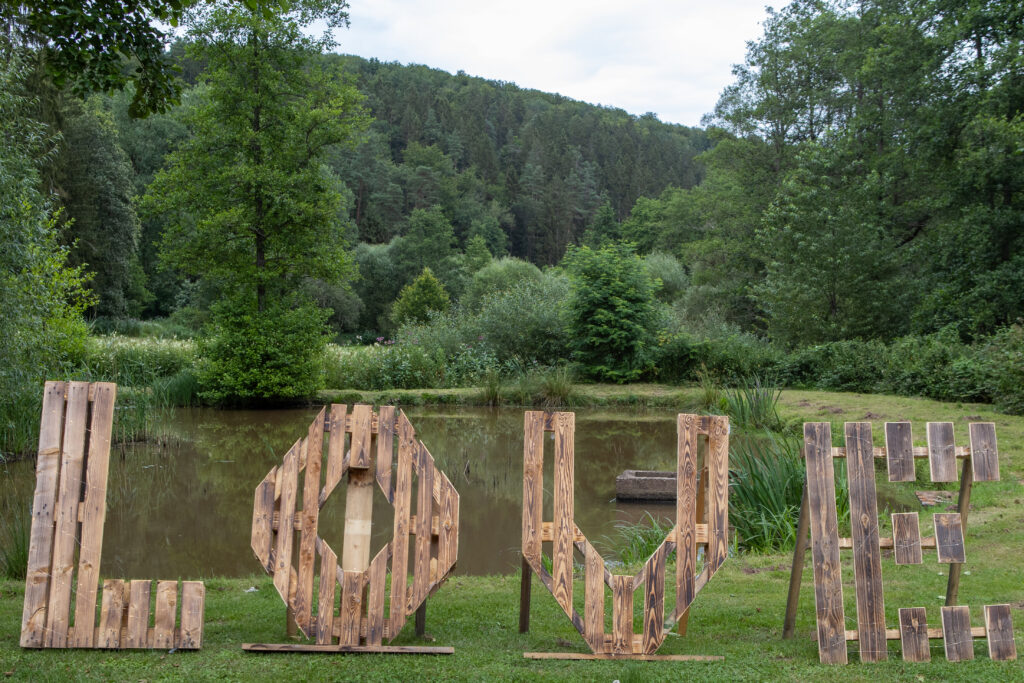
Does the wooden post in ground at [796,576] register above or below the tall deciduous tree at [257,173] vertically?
below

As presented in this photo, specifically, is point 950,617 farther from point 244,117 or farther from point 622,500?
point 244,117

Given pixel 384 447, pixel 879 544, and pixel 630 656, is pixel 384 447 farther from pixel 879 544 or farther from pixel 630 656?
pixel 879 544

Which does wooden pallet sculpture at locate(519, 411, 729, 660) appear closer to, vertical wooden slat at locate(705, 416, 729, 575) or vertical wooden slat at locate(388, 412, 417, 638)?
vertical wooden slat at locate(705, 416, 729, 575)

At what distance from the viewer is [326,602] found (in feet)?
12.5

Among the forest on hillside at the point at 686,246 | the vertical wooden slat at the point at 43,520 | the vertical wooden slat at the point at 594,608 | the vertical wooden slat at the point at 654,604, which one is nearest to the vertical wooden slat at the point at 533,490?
the vertical wooden slat at the point at 594,608

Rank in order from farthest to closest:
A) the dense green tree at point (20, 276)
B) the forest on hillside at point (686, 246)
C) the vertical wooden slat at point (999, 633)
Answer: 1. the forest on hillside at point (686, 246)
2. the dense green tree at point (20, 276)
3. the vertical wooden slat at point (999, 633)

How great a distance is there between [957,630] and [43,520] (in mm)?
4363

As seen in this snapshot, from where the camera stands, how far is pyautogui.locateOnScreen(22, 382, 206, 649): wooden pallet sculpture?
3.75 m

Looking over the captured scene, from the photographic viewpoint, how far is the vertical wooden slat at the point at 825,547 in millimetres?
3686

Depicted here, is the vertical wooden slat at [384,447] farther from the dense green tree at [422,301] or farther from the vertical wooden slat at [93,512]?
the dense green tree at [422,301]

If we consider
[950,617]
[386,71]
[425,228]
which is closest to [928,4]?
[950,617]

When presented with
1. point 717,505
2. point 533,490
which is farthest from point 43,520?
point 717,505

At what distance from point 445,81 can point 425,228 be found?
4254cm

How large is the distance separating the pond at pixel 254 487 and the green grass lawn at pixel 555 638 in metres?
1.47
